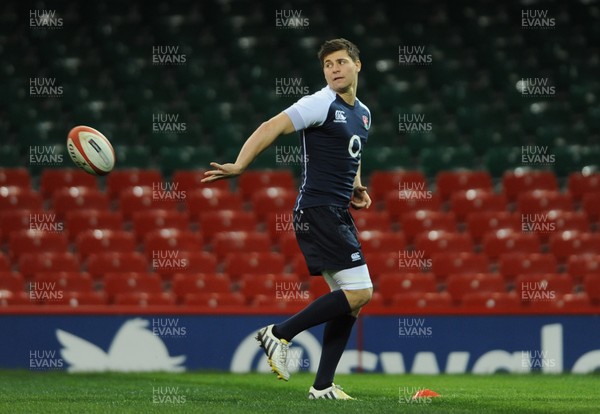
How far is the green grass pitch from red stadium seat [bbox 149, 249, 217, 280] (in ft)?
6.51

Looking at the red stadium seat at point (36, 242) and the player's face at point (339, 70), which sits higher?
the player's face at point (339, 70)

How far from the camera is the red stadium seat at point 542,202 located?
12008mm

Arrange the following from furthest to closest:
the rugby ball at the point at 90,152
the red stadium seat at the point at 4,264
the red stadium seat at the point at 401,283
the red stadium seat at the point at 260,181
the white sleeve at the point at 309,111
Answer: the red stadium seat at the point at 260,181
the red stadium seat at the point at 4,264
the red stadium seat at the point at 401,283
the rugby ball at the point at 90,152
the white sleeve at the point at 309,111

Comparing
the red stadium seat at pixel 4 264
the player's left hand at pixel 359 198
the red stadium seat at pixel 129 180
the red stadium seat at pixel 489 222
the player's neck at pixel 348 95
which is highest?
the player's neck at pixel 348 95

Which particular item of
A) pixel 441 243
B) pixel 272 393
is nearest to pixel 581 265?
pixel 441 243

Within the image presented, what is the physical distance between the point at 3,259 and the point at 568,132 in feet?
25.2

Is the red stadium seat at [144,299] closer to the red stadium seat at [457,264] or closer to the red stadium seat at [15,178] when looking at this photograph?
the red stadium seat at [15,178]

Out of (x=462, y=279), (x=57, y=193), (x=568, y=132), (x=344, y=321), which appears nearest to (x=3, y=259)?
(x=57, y=193)

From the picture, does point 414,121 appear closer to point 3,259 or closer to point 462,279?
point 462,279

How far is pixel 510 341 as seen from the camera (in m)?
9.37

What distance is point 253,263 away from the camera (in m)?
10.9

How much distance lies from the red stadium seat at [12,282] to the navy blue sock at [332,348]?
17.6 ft

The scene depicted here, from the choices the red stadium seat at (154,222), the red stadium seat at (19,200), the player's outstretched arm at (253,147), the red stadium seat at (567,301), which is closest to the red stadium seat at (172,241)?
the red stadium seat at (154,222)

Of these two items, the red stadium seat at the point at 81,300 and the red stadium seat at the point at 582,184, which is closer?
the red stadium seat at the point at 81,300
